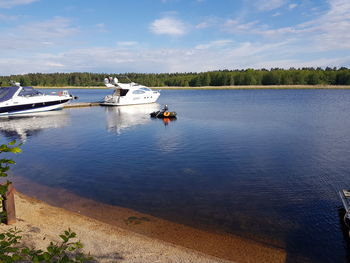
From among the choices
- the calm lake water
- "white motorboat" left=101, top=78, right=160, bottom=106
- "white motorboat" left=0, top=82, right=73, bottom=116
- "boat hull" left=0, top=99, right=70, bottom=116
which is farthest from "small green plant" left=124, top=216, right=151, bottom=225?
"white motorboat" left=101, top=78, right=160, bottom=106

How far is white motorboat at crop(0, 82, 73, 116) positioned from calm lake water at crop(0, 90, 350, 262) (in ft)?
39.9

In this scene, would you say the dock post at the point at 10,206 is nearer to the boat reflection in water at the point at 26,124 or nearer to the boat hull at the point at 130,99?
the boat reflection in water at the point at 26,124

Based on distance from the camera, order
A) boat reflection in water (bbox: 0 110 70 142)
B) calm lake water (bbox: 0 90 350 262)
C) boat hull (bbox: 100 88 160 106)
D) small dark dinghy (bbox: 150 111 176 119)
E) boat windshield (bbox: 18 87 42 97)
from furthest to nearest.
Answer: boat hull (bbox: 100 88 160 106) < boat windshield (bbox: 18 87 42 97) < small dark dinghy (bbox: 150 111 176 119) < boat reflection in water (bbox: 0 110 70 142) < calm lake water (bbox: 0 90 350 262)

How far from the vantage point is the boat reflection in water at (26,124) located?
1091 inches

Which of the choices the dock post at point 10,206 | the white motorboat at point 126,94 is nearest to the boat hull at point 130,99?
the white motorboat at point 126,94

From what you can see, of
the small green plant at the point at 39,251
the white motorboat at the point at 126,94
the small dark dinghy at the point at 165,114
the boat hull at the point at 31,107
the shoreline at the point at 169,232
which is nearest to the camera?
the small green plant at the point at 39,251

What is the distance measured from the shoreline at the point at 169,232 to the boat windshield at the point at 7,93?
31712 mm

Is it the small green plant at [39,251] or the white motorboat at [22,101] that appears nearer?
the small green plant at [39,251]

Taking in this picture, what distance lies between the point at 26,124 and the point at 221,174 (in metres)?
27.3

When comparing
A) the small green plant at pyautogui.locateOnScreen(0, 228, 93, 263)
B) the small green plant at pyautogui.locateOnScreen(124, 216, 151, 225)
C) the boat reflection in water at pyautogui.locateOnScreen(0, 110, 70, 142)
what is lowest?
the boat reflection in water at pyautogui.locateOnScreen(0, 110, 70, 142)

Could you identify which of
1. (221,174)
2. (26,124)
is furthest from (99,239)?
(26,124)

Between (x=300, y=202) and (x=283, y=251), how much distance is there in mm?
3855

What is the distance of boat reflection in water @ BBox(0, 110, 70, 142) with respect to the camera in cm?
2770

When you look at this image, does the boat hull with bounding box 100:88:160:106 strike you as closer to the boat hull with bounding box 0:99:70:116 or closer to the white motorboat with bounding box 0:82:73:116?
the boat hull with bounding box 0:99:70:116
